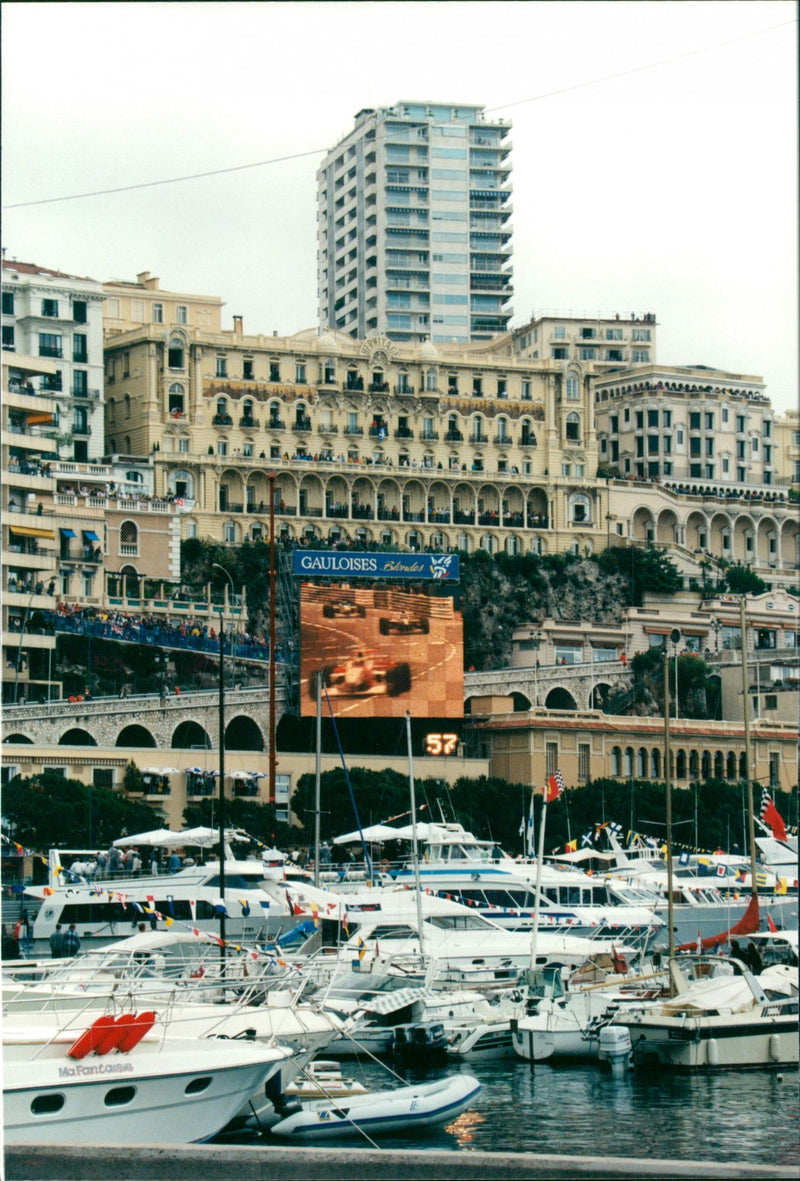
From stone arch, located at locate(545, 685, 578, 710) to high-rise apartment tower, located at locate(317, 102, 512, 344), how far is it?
49347 millimetres

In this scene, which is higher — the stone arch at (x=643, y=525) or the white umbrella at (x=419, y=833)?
the stone arch at (x=643, y=525)

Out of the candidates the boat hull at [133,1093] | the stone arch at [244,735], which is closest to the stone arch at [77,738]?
the stone arch at [244,735]

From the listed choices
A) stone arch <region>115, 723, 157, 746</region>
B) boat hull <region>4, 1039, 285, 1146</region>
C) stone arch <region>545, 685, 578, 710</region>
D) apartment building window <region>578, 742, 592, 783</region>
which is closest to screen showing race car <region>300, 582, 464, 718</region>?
apartment building window <region>578, 742, 592, 783</region>

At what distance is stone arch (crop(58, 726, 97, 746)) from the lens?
220 feet

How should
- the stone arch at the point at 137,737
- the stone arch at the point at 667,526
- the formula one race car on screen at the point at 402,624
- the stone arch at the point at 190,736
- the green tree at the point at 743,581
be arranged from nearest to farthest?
the stone arch at the point at 137,737
the stone arch at the point at 190,736
the formula one race car on screen at the point at 402,624
the green tree at the point at 743,581
the stone arch at the point at 667,526

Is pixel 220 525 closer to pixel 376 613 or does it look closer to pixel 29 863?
pixel 376 613

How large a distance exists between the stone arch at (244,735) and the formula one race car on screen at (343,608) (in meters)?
5.01

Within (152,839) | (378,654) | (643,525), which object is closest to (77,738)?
(378,654)

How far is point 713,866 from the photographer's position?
187 ft

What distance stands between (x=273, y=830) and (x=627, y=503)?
4804 centimetres

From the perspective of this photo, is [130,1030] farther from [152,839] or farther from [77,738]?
[77,738]

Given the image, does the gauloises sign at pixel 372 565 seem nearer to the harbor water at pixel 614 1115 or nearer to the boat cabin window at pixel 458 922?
the boat cabin window at pixel 458 922

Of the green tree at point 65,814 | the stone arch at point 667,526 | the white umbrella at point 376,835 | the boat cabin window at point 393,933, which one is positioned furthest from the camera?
the stone arch at point 667,526

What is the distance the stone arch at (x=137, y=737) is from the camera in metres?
69.1
